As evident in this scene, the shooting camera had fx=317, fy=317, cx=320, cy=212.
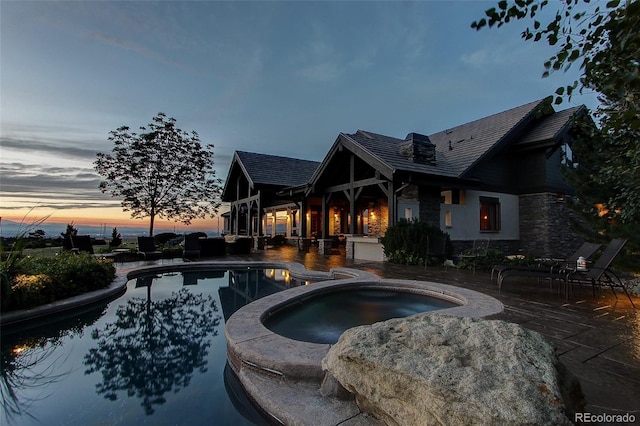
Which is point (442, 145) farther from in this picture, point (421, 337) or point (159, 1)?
point (421, 337)

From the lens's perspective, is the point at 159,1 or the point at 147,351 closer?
the point at 147,351

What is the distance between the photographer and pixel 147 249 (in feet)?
42.6

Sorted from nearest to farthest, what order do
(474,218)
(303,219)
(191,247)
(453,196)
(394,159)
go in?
(394,159) → (191,247) → (453,196) → (474,218) → (303,219)

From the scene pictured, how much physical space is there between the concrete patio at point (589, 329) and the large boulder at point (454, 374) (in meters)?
0.71

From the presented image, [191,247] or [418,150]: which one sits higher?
[418,150]

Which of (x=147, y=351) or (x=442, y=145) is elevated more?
(x=442, y=145)

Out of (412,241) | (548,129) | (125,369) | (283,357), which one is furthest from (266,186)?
(283,357)

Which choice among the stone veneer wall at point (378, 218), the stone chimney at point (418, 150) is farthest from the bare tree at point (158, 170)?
the stone chimney at point (418, 150)

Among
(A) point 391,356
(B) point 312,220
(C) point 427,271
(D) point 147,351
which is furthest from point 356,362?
(B) point 312,220

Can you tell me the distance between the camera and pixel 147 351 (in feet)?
14.4

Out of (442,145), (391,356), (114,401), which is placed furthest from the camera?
(442,145)

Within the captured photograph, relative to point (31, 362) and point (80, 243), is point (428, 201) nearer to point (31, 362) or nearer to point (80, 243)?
point (31, 362)

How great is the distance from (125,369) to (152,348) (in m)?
0.63

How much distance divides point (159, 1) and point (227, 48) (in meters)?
4.31
